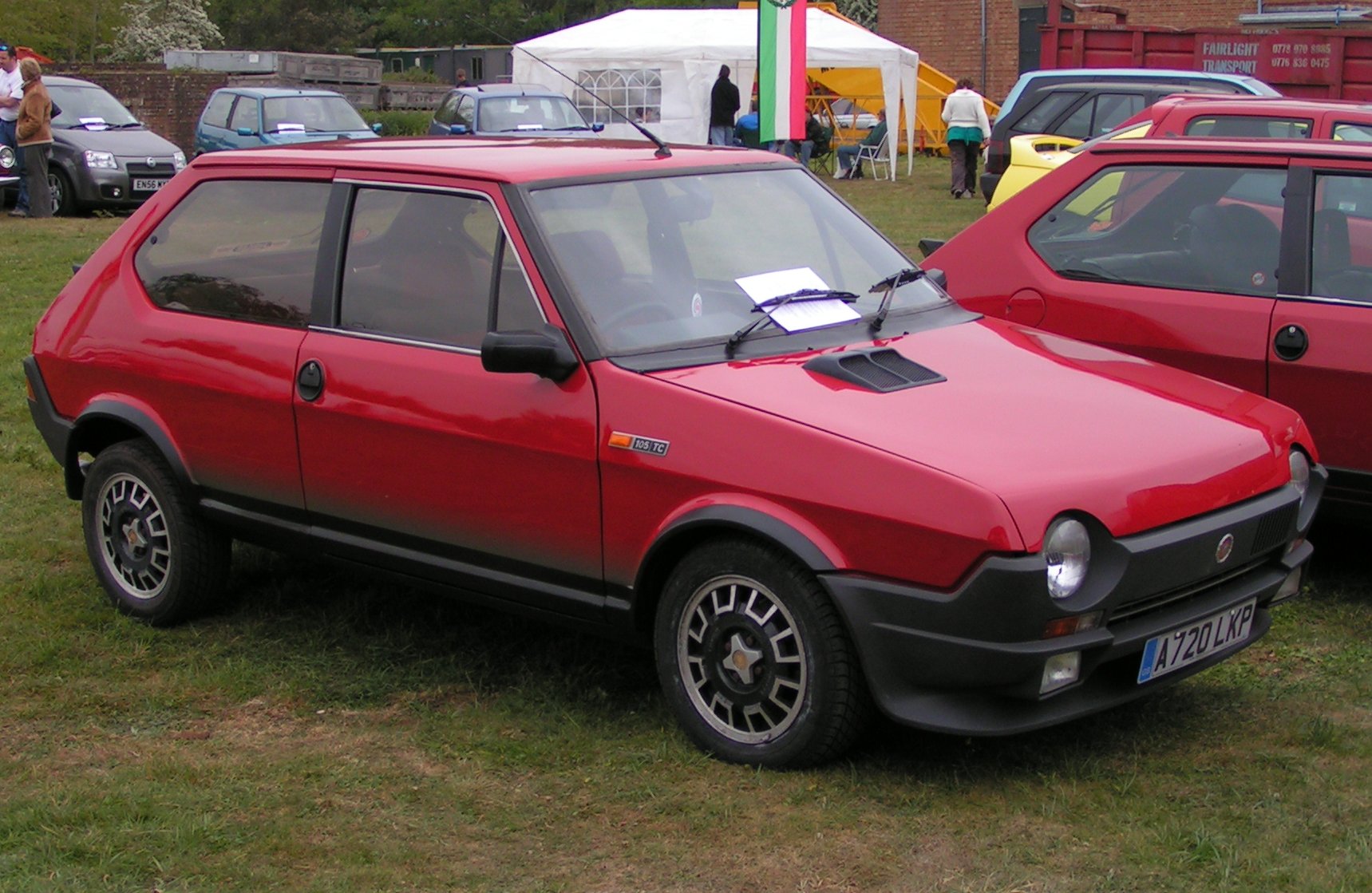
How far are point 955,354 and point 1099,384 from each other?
17.0 inches

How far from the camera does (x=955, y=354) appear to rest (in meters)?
4.73

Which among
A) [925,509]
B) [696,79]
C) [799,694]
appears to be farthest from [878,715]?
[696,79]

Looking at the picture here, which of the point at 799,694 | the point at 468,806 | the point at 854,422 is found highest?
the point at 854,422

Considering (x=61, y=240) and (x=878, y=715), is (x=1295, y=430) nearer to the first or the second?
(x=878, y=715)

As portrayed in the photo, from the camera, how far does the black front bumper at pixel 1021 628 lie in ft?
12.5

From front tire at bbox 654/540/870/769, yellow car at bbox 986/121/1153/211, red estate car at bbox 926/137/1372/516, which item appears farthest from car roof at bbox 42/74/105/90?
front tire at bbox 654/540/870/769

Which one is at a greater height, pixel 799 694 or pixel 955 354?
pixel 955 354

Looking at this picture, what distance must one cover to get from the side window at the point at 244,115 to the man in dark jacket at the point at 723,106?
7.02 m

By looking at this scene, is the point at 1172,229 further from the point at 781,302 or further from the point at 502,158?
the point at 502,158

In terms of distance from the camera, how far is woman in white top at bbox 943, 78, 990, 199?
928 inches

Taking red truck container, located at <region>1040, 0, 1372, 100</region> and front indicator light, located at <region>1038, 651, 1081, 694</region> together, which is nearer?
front indicator light, located at <region>1038, 651, 1081, 694</region>

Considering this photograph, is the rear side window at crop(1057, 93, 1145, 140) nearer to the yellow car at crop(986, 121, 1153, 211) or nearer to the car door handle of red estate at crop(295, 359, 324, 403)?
the yellow car at crop(986, 121, 1153, 211)

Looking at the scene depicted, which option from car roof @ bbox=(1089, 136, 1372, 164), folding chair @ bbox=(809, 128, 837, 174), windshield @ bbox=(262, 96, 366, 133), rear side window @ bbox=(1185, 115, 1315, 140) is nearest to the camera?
car roof @ bbox=(1089, 136, 1372, 164)

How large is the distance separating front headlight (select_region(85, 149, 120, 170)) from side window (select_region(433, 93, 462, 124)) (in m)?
6.16
